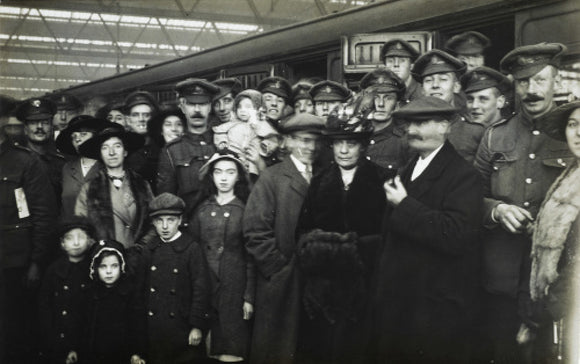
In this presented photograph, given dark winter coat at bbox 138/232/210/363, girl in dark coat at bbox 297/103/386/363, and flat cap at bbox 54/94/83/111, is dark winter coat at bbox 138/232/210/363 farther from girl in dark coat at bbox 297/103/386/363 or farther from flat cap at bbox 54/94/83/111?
flat cap at bbox 54/94/83/111

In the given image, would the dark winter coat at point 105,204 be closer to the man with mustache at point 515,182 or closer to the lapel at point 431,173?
the lapel at point 431,173

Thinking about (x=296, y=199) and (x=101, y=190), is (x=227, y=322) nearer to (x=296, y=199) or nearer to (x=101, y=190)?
(x=296, y=199)

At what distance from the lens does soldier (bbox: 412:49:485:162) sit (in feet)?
13.9

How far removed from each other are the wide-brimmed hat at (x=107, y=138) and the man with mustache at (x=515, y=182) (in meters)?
2.75

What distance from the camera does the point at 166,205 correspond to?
4.99 meters

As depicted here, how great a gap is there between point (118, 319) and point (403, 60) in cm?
287

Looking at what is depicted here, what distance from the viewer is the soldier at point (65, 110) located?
582 cm

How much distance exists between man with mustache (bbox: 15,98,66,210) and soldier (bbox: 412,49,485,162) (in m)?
3.09

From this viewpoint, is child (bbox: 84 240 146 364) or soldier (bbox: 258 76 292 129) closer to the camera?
child (bbox: 84 240 146 364)

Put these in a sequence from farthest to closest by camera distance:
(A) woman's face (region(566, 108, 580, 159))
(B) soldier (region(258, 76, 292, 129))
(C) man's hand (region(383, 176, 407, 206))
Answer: (B) soldier (region(258, 76, 292, 129))
(C) man's hand (region(383, 176, 407, 206))
(A) woman's face (region(566, 108, 580, 159))

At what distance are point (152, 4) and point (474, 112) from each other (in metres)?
2.94

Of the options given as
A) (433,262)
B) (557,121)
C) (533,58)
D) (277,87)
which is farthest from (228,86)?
(557,121)

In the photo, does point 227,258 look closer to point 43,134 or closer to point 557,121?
point 43,134

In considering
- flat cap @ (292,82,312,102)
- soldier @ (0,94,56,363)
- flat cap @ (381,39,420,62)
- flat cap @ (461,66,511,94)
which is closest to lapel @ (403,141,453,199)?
flat cap @ (461,66,511,94)
